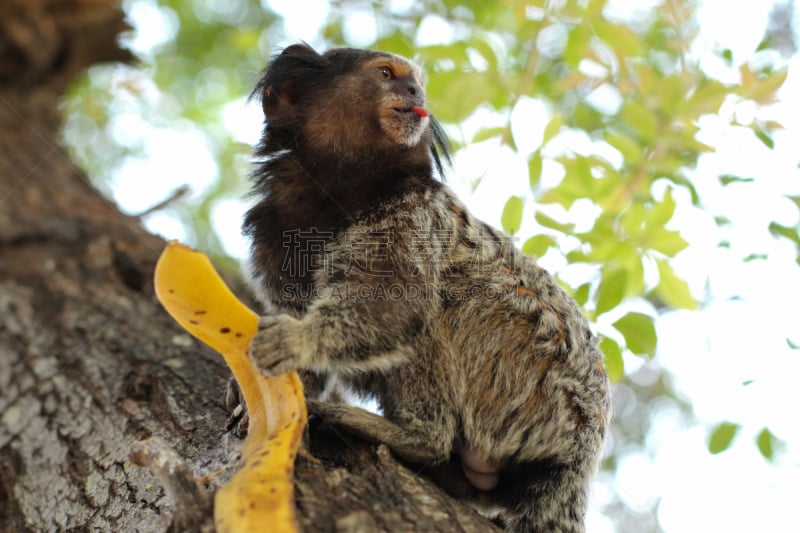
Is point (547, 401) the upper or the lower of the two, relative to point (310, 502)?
lower

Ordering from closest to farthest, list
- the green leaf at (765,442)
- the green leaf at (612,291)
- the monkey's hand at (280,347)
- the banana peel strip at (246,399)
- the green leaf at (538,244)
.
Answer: the banana peel strip at (246,399)
the monkey's hand at (280,347)
the green leaf at (612,291)
the green leaf at (538,244)
the green leaf at (765,442)

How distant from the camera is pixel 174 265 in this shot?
6.52ft

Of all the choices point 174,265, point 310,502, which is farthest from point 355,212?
point 310,502

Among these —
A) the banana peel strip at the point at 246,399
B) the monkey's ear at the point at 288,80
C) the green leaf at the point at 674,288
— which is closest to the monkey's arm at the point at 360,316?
the banana peel strip at the point at 246,399

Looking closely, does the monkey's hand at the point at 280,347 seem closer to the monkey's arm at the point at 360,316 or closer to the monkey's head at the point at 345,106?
the monkey's arm at the point at 360,316

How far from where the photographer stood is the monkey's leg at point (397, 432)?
7.78ft

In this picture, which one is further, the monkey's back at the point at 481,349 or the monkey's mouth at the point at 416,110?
the monkey's mouth at the point at 416,110

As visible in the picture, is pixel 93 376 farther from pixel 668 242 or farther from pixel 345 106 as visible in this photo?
pixel 668 242

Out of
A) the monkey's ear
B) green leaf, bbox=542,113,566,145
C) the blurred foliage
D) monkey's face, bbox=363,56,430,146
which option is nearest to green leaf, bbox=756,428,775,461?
the blurred foliage

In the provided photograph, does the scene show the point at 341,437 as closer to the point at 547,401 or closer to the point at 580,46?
the point at 547,401

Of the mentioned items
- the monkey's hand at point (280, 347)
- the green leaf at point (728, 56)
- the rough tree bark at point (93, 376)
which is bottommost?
the rough tree bark at point (93, 376)

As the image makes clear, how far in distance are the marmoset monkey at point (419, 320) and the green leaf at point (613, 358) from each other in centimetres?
4

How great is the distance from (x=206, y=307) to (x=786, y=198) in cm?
277

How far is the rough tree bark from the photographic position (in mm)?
1944
